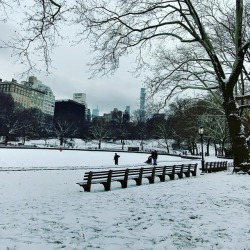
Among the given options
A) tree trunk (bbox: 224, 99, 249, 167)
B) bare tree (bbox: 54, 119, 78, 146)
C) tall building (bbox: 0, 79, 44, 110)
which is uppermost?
tall building (bbox: 0, 79, 44, 110)

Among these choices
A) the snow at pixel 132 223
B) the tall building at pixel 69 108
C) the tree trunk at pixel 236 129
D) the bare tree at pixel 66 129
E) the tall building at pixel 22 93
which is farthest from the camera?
the tall building at pixel 69 108

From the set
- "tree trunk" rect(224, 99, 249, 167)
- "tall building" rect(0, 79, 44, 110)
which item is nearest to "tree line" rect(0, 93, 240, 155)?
"tall building" rect(0, 79, 44, 110)

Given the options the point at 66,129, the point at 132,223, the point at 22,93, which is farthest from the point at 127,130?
the point at 132,223

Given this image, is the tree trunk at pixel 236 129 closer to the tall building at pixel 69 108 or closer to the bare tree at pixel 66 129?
the bare tree at pixel 66 129

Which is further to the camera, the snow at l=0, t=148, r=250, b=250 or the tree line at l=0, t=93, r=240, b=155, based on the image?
the tree line at l=0, t=93, r=240, b=155

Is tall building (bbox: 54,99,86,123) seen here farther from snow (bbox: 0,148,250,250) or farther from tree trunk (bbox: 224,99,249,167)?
snow (bbox: 0,148,250,250)

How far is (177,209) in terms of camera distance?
939 cm

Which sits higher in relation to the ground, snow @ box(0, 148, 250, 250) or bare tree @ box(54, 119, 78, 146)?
bare tree @ box(54, 119, 78, 146)

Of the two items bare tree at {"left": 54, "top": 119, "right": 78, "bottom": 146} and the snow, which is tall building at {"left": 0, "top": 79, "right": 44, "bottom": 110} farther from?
the snow

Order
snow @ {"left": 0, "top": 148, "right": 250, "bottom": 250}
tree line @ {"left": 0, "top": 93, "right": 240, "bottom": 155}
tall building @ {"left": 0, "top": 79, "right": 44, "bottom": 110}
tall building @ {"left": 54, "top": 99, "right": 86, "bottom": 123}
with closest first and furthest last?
snow @ {"left": 0, "top": 148, "right": 250, "bottom": 250}
tree line @ {"left": 0, "top": 93, "right": 240, "bottom": 155}
tall building @ {"left": 0, "top": 79, "right": 44, "bottom": 110}
tall building @ {"left": 54, "top": 99, "right": 86, "bottom": 123}

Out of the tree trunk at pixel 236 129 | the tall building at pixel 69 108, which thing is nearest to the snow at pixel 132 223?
the tree trunk at pixel 236 129

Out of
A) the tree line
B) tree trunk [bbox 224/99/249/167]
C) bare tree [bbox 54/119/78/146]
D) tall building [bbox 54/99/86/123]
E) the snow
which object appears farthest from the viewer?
tall building [bbox 54/99/86/123]

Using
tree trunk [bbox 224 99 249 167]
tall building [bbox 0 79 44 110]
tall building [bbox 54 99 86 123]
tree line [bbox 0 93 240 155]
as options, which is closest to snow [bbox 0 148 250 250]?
tree trunk [bbox 224 99 249 167]

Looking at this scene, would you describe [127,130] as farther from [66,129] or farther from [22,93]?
[22,93]
